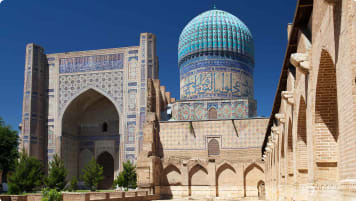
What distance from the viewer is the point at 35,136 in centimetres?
2711

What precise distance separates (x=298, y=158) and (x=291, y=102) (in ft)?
3.70

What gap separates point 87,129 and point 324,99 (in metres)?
25.9

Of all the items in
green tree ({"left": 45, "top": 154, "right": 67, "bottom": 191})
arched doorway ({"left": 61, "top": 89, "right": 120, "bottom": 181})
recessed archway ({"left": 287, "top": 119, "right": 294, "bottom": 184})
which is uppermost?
arched doorway ({"left": 61, "top": 89, "right": 120, "bottom": 181})

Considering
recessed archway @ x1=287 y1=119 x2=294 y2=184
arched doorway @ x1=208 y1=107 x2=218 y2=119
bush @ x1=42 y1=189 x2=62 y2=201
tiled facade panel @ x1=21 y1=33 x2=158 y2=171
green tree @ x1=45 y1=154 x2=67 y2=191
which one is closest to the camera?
recessed archway @ x1=287 y1=119 x2=294 y2=184

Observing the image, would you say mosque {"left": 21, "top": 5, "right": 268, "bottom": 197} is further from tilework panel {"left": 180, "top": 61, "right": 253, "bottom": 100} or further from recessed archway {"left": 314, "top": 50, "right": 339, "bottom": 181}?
recessed archway {"left": 314, "top": 50, "right": 339, "bottom": 181}

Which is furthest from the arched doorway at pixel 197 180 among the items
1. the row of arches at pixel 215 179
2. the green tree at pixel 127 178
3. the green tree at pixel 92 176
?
the green tree at pixel 92 176

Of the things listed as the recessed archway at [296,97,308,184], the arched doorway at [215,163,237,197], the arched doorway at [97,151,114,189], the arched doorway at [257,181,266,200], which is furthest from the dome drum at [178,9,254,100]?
Result: the recessed archway at [296,97,308,184]

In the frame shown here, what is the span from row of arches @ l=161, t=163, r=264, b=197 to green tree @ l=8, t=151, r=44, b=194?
6435 mm

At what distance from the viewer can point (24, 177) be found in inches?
802

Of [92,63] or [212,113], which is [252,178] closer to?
[212,113]

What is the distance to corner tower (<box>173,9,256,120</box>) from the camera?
25578mm

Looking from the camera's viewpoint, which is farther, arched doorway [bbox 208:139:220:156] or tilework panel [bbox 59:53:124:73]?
tilework panel [bbox 59:53:124:73]

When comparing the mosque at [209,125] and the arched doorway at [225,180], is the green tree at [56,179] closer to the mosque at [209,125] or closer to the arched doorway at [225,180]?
the mosque at [209,125]

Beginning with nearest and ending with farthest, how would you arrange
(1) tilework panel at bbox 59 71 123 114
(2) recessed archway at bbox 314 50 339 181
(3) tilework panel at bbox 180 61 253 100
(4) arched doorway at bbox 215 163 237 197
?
(2) recessed archway at bbox 314 50 339 181, (4) arched doorway at bbox 215 163 237 197, (3) tilework panel at bbox 180 61 253 100, (1) tilework panel at bbox 59 71 123 114
